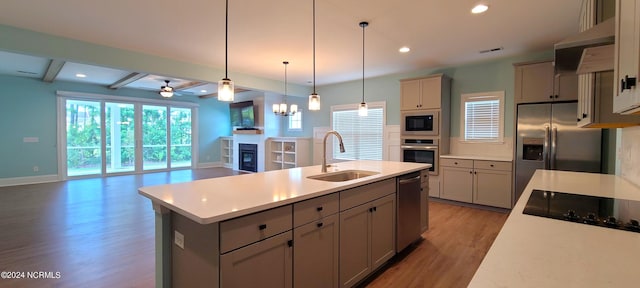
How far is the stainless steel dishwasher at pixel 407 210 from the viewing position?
2701 millimetres

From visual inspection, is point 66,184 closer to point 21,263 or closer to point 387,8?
point 21,263

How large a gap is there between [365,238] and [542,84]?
3653 millimetres

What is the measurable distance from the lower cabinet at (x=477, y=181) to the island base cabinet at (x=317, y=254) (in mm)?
3425

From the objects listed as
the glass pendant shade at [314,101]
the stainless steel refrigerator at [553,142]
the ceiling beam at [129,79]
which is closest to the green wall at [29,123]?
the ceiling beam at [129,79]

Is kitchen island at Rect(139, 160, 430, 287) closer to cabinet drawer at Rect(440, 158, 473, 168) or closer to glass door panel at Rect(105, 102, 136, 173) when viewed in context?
cabinet drawer at Rect(440, 158, 473, 168)

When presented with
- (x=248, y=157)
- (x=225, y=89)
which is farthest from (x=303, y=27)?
(x=248, y=157)

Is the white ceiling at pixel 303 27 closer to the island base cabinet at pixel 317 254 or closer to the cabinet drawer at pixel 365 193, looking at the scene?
the cabinet drawer at pixel 365 193

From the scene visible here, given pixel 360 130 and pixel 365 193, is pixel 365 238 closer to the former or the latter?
pixel 365 193

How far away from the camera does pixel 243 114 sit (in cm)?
861

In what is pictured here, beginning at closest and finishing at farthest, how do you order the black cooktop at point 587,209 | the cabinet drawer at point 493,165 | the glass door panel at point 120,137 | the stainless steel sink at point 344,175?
the black cooktop at point 587,209, the stainless steel sink at point 344,175, the cabinet drawer at point 493,165, the glass door panel at point 120,137

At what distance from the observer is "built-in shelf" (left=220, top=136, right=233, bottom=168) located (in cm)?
982

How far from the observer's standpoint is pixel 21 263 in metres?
2.61

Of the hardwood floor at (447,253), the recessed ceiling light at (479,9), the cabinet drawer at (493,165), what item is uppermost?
the recessed ceiling light at (479,9)

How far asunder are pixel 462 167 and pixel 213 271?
433 centimetres
